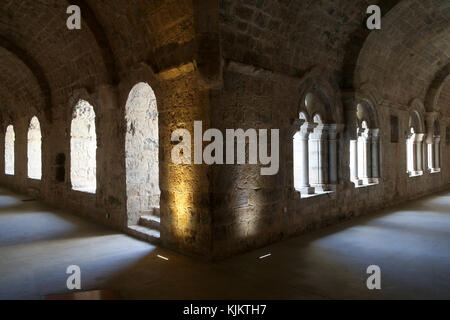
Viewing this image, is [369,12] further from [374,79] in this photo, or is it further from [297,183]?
[297,183]

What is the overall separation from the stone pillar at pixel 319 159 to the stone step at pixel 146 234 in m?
3.21

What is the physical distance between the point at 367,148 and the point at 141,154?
5.37 meters

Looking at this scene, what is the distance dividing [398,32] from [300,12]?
3355 millimetres

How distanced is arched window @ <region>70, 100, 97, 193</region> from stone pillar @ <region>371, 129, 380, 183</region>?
6633 millimetres

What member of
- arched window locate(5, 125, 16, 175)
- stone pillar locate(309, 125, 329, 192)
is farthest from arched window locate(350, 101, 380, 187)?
arched window locate(5, 125, 16, 175)

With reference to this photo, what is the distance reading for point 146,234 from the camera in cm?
512

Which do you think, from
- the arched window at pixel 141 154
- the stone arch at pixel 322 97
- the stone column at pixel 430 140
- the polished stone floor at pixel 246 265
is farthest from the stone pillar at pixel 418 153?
the arched window at pixel 141 154

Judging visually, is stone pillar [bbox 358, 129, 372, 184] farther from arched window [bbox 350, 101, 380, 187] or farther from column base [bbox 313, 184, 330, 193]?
column base [bbox 313, 184, 330, 193]

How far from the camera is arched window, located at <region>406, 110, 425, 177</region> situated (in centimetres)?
1008

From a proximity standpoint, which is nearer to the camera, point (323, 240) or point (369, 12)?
point (323, 240)

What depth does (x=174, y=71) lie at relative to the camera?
4344 millimetres

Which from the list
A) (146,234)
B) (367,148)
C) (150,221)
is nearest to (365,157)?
(367,148)
